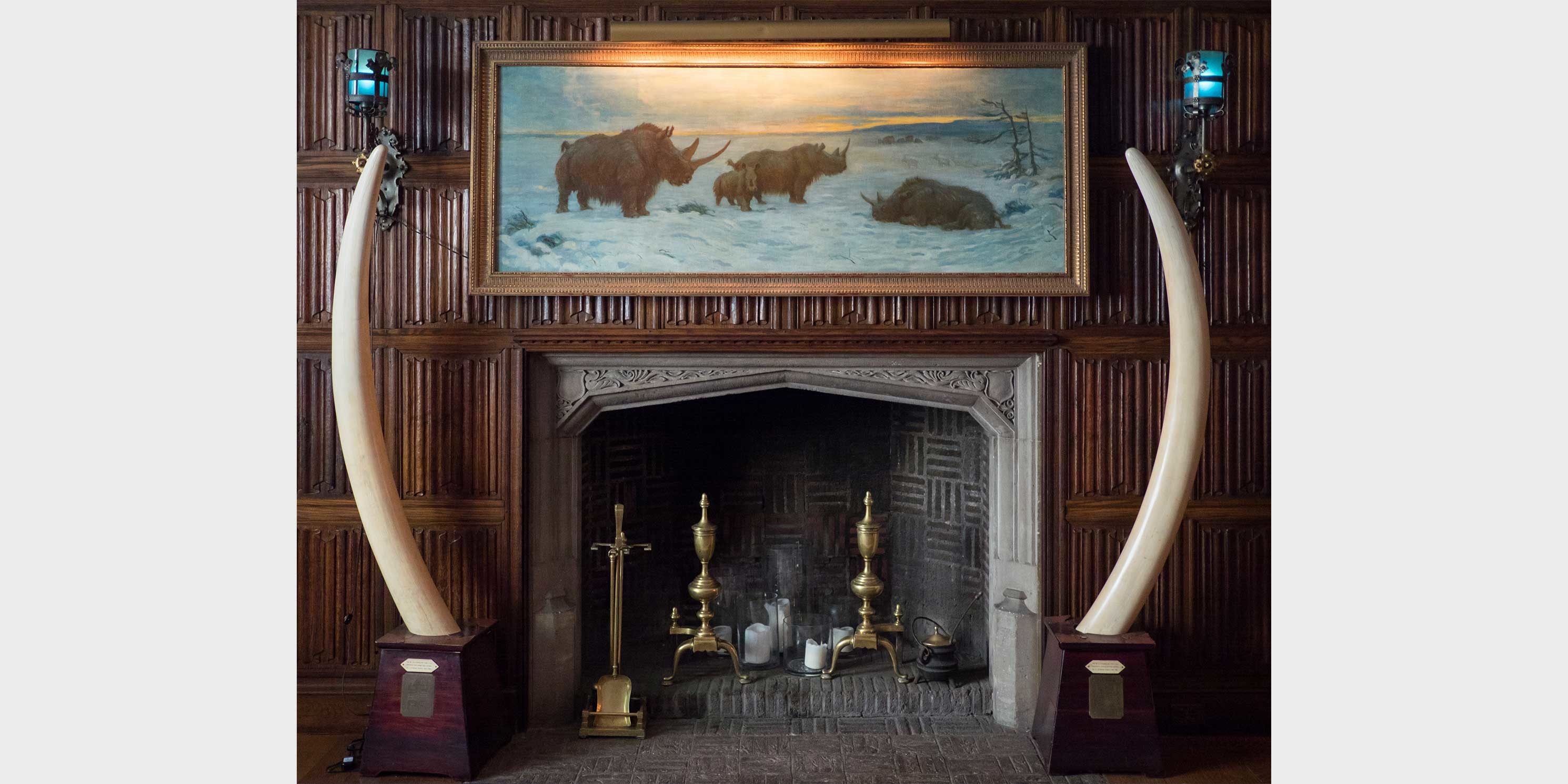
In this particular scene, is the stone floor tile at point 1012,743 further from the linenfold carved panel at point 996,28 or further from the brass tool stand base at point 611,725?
the linenfold carved panel at point 996,28

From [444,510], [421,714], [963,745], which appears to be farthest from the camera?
[444,510]

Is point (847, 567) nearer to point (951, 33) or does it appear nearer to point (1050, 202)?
point (1050, 202)

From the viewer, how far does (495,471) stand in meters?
4.41

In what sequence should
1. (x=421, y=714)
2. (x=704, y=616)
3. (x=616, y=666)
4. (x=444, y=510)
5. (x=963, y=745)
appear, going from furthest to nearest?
1. (x=704, y=616)
2. (x=616, y=666)
3. (x=444, y=510)
4. (x=963, y=745)
5. (x=421, y=714)

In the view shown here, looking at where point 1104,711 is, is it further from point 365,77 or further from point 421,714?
point 365,77

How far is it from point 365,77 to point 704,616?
2676 millimetres

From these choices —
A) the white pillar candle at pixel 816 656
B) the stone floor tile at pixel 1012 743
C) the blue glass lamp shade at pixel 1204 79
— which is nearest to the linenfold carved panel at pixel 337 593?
the white pillar candle at pixel 816 656

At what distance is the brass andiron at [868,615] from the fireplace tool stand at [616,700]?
2.91 ft

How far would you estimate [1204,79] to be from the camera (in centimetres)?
416

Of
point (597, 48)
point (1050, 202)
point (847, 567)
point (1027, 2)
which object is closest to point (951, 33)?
point (1027, 2)

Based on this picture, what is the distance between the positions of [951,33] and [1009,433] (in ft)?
5.55

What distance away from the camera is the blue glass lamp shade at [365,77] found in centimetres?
413

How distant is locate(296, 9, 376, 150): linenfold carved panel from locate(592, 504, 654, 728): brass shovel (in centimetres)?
196

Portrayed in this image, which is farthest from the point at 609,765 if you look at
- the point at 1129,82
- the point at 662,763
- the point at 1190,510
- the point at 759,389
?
the point at 1129,82
